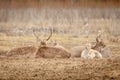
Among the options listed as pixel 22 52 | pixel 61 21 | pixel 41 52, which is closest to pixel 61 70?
pixel 41 52

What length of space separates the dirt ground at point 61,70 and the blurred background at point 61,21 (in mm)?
3987

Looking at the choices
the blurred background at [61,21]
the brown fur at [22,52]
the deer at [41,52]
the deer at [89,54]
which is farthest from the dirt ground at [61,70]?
the blurred background at [61,21]

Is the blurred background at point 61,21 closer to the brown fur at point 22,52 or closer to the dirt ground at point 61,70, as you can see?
the brown fur at point 22,52

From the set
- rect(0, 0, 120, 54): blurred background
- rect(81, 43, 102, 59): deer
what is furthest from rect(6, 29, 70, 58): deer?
rect(0, 0, 120, 54): blurred background

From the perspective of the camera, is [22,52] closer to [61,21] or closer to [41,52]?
[41,52]

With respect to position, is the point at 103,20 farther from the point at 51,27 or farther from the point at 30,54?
the point at 30,54

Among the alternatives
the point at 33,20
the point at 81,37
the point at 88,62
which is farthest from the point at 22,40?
the point at 88,62

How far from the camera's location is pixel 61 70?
20.5 ft

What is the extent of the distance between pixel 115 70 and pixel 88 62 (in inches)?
25.0

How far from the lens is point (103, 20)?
564 inches

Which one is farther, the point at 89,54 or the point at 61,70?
the point at 89,54

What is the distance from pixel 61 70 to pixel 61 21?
8.25m

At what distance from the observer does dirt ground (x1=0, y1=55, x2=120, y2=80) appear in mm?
5996

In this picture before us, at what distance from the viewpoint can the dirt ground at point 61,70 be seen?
5996 mm
